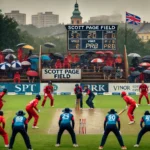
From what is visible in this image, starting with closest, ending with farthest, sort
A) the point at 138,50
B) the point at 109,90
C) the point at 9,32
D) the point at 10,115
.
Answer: the point at 10,115, the point at 109,90, the point at 9,32, the point at 138,50

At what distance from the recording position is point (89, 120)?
89.2 ft

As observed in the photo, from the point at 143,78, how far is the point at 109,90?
162 inches

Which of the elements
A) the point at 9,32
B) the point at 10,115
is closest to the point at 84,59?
the point at 10,115

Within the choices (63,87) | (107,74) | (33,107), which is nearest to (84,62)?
(107,74)

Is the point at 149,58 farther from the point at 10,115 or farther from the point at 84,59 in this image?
the point at 10,115

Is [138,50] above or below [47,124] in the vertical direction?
above

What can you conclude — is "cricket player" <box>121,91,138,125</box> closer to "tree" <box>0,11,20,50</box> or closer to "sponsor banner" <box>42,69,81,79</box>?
"sponsor banner" <box>42,69,81,79</box>

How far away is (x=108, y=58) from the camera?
2064 inches

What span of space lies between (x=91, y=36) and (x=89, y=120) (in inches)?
1093

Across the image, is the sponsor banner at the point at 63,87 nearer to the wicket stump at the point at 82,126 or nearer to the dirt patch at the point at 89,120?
the dirt patch at the point at 89,120

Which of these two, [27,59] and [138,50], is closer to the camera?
[27,59]

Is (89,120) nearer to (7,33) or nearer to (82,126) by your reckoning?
(82,126)

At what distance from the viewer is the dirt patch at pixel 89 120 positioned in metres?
23.6

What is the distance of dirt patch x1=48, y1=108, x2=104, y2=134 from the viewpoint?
23.6 meters
